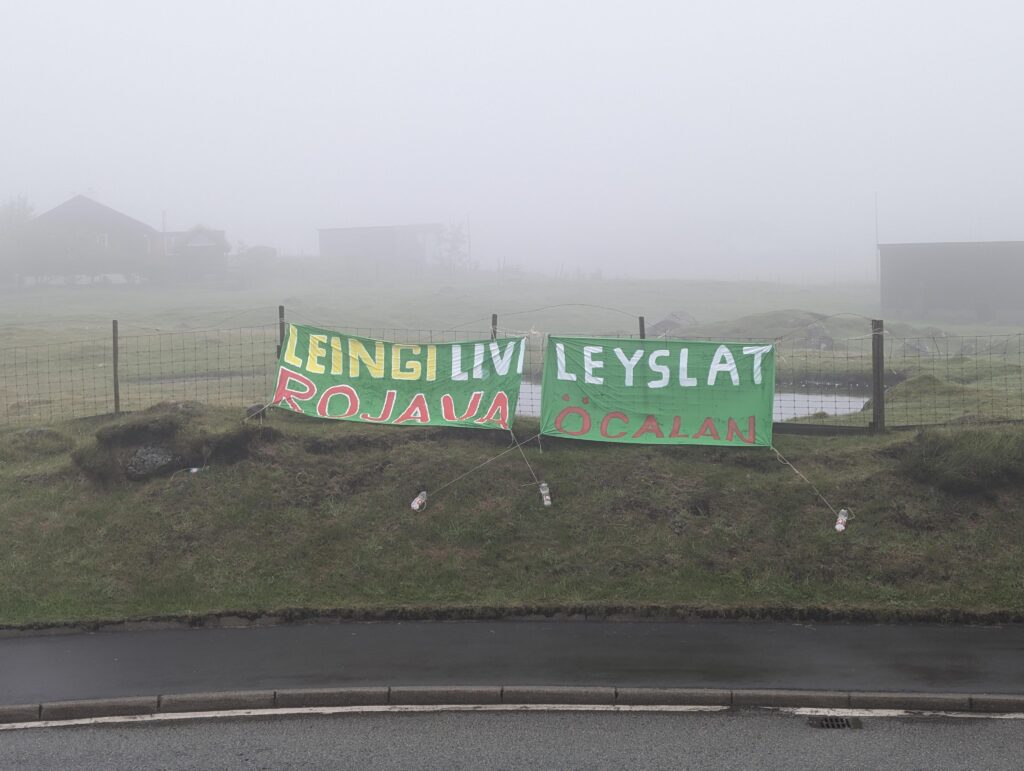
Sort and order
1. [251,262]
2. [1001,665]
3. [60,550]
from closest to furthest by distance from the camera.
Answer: [1001,665], [60,550], [251,262]

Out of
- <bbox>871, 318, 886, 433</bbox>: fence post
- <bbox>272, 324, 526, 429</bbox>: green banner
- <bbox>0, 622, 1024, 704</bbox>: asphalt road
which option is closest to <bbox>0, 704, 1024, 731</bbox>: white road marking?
<bbox>0, 622, 1024, 704</bbox>: asphalt road

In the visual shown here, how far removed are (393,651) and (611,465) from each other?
4290mm

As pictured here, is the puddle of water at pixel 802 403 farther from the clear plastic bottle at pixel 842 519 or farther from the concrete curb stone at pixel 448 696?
the concrete curb stone at pixel 448 696

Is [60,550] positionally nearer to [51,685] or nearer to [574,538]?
[51,685]

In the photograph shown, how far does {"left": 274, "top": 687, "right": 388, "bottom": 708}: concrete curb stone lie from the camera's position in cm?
726

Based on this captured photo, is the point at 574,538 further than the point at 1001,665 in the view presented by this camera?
Yes

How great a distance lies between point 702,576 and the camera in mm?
9547

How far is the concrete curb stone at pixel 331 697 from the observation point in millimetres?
7262

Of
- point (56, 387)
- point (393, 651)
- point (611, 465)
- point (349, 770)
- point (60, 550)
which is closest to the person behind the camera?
point (349, 770)

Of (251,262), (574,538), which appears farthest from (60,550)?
(251,262)

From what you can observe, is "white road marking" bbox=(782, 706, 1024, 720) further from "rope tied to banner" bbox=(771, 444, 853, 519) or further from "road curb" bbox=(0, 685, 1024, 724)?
"rope tied to banner" bbox=(771, 444, 853, 519)

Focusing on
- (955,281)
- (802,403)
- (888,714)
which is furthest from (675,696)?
(955,281)

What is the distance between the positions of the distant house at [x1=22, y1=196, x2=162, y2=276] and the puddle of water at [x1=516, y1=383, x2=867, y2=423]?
67753mm

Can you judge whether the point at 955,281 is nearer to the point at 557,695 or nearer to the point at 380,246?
the point at 557,695
